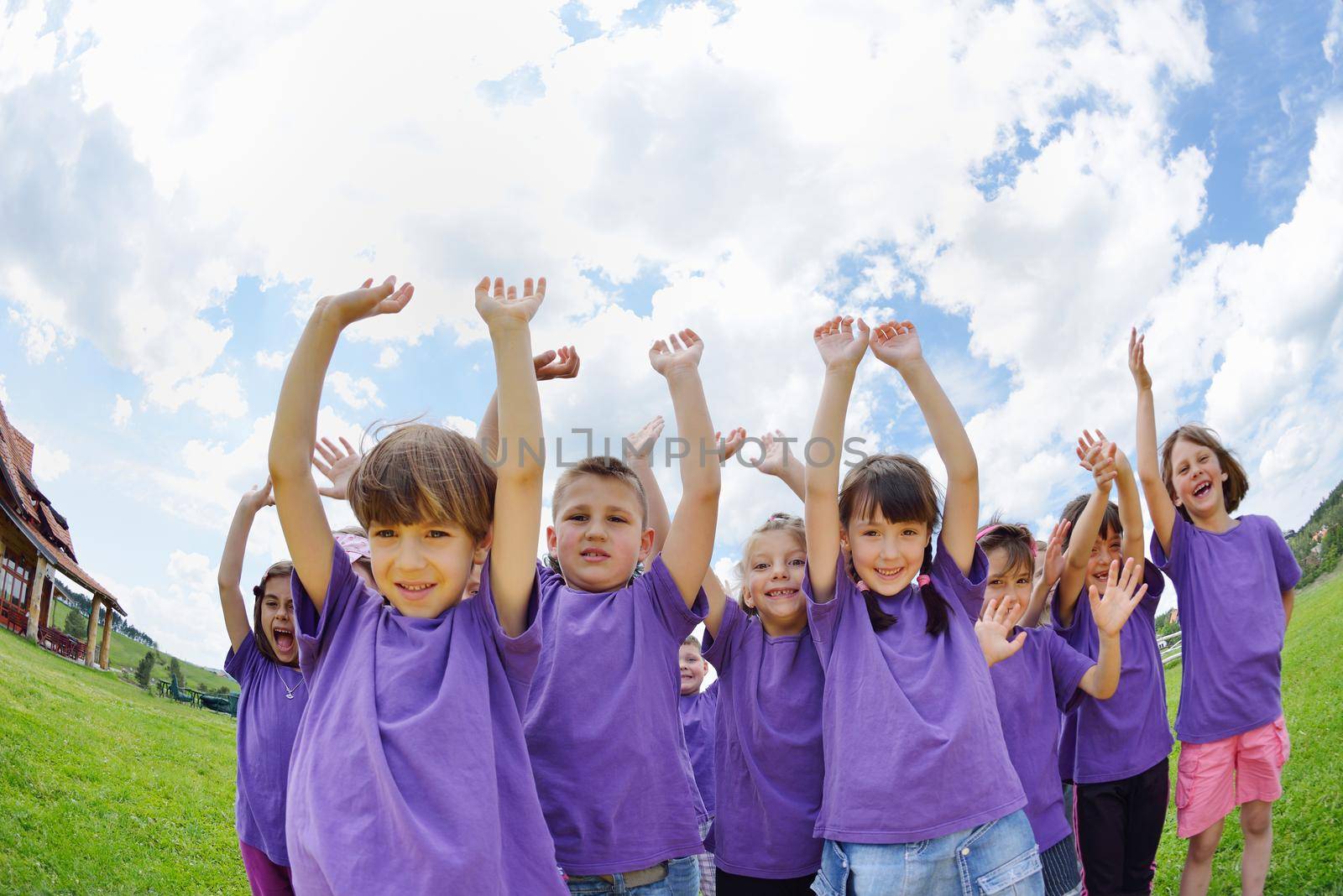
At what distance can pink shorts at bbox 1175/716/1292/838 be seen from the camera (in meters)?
5.03

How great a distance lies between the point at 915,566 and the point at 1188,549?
2603 mm

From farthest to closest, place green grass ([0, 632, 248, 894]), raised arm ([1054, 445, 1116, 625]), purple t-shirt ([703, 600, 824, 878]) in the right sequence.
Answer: green grass ([0, 632, 248, 894]) < raised arm ([1054, 445, 1116, 625]) < purple t-shirt ([703, 600, 824, 878])

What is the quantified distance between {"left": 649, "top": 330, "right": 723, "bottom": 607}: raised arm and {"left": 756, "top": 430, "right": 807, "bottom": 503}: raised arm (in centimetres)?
90

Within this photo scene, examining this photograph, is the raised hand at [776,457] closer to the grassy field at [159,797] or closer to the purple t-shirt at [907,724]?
the purple t-shirt at [907,724]

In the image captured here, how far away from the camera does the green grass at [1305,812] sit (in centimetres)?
559

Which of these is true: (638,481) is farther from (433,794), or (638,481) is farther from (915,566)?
(433,794)

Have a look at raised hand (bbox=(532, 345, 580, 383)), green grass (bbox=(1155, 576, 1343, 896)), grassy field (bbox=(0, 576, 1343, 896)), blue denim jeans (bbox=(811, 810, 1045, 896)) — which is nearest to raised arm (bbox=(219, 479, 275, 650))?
raised hand (bbox=(532, 345, 580, 383))

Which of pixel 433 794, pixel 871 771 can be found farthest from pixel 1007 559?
pixel 433 794

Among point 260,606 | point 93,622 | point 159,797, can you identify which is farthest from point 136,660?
point 260,606

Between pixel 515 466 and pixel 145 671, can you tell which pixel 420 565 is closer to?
pixel 515 466

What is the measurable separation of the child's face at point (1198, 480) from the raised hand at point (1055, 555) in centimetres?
91

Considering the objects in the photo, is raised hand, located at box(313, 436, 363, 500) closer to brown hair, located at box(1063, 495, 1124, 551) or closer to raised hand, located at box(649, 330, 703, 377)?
raised hand, located at box(649, 330, 703, 377)

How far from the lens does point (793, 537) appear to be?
412cm

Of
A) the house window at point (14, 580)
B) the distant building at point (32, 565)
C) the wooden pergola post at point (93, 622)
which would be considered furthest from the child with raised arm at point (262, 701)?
the wooden pergola post at point (93, 622)
